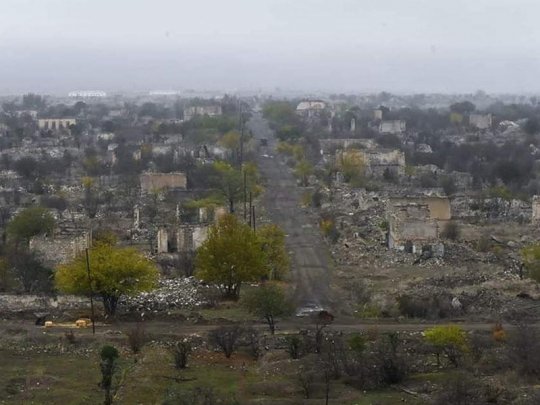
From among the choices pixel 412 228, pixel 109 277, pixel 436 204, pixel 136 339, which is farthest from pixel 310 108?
pixel 136 339

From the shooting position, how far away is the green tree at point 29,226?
78.7 feet

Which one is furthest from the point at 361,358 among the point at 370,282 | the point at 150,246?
the point at 150,246

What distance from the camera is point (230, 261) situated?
19.2 metres

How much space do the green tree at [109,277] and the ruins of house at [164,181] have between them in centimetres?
1735

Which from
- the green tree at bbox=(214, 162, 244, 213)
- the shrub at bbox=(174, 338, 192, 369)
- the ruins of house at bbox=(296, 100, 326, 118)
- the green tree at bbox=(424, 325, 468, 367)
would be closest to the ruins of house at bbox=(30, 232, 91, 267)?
the shrub at bbox=(174, 338, 192, 369)

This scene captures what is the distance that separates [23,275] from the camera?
20.5 metres

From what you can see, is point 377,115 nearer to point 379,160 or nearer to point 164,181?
point 379,160

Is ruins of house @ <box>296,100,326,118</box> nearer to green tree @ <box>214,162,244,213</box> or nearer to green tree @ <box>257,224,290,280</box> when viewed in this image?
green tree @ <box>214,162,244,213</box>

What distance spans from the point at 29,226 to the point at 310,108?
2717 inches

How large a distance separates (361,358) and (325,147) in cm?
3810

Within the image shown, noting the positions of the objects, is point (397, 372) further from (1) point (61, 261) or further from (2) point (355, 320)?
(1) point (61, 261)

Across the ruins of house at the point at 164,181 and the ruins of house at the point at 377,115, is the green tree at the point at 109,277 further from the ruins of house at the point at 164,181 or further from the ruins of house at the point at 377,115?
the ruins of house at the point at 377,115

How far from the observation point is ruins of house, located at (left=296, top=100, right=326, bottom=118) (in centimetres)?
8559

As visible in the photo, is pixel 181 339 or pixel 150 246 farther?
pixel 150 246
